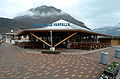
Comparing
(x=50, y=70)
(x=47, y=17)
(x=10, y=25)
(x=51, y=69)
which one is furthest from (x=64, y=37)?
(x=47, y=17)

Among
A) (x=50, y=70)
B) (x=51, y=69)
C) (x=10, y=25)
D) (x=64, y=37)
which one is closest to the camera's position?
(x=50, y=70)

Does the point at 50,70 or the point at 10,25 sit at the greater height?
the point at 10,25

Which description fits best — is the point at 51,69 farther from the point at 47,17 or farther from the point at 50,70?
the point at 47,17

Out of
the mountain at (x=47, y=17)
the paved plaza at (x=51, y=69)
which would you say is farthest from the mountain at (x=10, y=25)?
the paved plaza at (x=51, y=69)

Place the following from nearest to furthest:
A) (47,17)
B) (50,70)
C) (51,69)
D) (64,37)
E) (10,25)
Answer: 1. (50,70)
2. (51,69)
3. (64,37)
4. (10,25)
5. (47,17)

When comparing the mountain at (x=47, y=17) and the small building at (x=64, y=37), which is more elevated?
the mountain at (x=47, y=17)

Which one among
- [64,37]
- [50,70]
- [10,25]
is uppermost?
[10,25]

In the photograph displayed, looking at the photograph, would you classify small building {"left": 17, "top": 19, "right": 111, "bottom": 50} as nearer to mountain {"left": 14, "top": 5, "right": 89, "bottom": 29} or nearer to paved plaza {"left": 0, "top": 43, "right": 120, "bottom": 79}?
paved plaza {"left": 0, "top": 43, "right": 120, "bottom": 79}

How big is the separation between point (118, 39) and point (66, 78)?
31616mm

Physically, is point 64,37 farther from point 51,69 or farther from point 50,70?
point 50,70

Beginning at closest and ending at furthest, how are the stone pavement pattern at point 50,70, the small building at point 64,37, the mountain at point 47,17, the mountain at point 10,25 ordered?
1. the stone pavement pattern at point 50,70
2. the small building at point 64,37
3. the mountain at point 10,25
4. the mountain at point 47,17

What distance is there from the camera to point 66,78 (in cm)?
445

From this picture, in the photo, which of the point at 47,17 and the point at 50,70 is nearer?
the point at 50,70

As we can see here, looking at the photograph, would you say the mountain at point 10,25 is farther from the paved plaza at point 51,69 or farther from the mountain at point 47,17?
the paved plaza at point 51,69
